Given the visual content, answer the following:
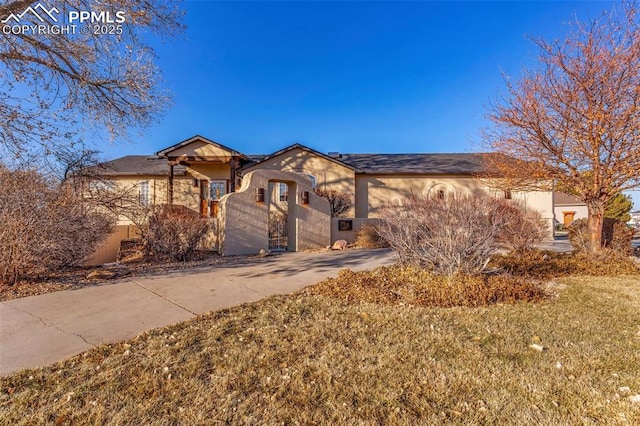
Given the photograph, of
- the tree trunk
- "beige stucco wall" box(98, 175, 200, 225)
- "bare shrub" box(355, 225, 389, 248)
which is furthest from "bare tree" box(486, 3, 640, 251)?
"beige stucco wall" box(98, 175, 200, 225)

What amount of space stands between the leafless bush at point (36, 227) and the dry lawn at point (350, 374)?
12.7ft

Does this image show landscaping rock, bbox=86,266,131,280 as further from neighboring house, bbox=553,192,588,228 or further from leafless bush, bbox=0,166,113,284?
neighboring house, bbox=553,192,588,228

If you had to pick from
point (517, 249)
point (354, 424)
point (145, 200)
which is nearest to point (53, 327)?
point (354, 424)

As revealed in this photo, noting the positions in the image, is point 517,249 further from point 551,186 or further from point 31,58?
point 31,58

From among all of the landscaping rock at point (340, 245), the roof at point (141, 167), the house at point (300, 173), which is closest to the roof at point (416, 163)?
the house at point (300, 173)

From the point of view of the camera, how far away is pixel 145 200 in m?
19.4

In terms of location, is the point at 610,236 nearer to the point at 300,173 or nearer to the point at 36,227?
the point at 300,173

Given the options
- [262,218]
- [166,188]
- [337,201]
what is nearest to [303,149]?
[337,201]

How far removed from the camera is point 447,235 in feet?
19.9

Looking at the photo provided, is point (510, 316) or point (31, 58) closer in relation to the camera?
point (510, 316)

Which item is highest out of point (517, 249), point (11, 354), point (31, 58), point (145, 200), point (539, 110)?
Answer: point (31, 58)

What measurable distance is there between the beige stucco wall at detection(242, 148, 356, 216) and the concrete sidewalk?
11491mm

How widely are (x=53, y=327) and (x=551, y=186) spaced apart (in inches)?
478

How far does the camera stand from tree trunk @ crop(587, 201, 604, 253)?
29.0ft
